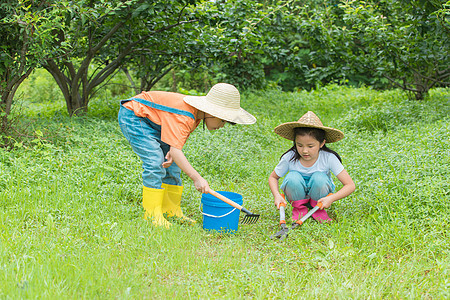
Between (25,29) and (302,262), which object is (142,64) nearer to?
(25,29)

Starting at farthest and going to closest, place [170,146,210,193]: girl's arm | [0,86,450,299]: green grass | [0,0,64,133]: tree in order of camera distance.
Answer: [0,0,64,133]: tree
[170,146,210,193]: girl's arm
[0,86,450,299]: green grass

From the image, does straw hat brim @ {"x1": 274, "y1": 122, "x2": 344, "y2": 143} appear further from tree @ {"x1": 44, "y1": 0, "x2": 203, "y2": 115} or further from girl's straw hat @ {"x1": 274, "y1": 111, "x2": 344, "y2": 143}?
tree @ {"x1": 44, "y1": 0, "x2": 203, "y2": 115}

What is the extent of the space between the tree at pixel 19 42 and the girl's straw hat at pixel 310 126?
8.45ft

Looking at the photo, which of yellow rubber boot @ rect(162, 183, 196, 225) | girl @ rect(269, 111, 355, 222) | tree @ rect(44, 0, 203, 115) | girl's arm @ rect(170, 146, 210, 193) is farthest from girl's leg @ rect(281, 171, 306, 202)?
tree @ rect(44, 0, 203, 115)

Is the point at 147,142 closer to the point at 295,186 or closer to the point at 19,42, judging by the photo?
the point at 295,186

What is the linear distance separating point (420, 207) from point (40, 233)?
2.75 metres

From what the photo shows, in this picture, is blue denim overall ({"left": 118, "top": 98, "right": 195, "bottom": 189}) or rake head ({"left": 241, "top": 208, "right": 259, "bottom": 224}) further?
blue denim overall ({"left": 118, "top": 98, "right": 195, "bottom": 189})

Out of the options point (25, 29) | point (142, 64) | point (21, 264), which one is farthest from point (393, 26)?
point (21, 264)

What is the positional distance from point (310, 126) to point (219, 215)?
104cm

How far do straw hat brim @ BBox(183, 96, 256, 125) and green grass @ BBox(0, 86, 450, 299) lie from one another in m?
0.87

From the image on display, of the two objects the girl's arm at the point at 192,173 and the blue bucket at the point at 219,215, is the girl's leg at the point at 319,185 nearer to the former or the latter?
the blue bucket at the point at 219,215

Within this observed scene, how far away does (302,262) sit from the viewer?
2617mm

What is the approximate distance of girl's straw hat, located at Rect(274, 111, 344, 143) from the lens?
337 cm

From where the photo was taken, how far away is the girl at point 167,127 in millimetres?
3057
